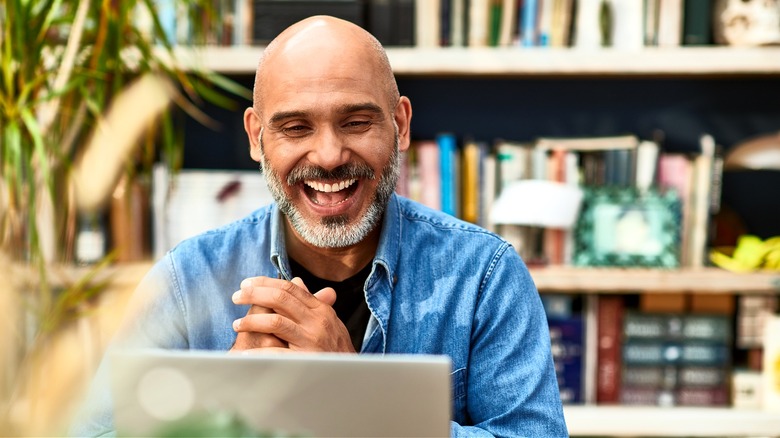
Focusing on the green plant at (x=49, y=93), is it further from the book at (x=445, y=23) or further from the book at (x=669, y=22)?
the book at (x=669, y=22)

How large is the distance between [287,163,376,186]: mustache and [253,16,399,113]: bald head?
110 mm

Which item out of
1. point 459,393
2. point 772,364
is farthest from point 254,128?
point 772,364

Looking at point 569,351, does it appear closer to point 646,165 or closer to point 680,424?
point 680,424

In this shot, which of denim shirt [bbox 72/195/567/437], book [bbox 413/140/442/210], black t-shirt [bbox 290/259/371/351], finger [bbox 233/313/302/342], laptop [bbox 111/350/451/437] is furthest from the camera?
book [bbox 413/140/442/210]

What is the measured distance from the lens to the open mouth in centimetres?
120

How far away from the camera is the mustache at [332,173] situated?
1176 millimetres

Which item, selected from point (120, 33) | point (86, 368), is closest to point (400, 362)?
point (86, 368)

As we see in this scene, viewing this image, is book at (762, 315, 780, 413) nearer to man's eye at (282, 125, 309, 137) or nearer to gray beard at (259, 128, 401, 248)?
gray beard at (259, 128, 401, 248)

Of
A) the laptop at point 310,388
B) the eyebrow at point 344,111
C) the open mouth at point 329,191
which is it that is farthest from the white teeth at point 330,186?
the laptop at point 310,388

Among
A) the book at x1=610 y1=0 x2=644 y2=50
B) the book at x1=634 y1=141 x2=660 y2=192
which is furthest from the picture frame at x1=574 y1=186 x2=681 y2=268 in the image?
the book at x1=610 y1=0 x2=644 y2=50

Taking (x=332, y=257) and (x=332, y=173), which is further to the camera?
(x=332, y=257)

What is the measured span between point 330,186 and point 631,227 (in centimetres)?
127

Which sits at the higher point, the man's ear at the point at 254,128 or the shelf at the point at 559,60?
the shelf at the point at 559,60

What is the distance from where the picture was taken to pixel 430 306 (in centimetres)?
122
